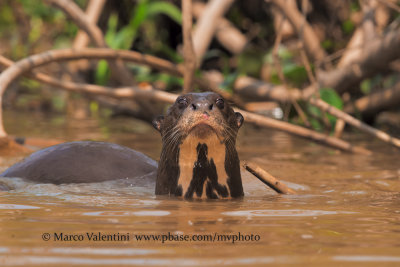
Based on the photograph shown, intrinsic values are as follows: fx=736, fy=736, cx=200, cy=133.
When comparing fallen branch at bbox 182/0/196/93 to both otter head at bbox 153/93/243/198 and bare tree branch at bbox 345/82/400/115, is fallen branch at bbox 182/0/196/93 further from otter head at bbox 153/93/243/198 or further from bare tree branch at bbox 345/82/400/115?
bare tree branch at bbox 345/82/400/115

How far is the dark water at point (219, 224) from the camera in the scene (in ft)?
6.59

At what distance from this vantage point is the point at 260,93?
7.32m

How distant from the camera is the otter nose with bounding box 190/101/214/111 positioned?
9.97 feet

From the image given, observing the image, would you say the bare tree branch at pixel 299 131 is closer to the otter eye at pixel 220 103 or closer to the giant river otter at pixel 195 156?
the giant river otter at pixel 195 156

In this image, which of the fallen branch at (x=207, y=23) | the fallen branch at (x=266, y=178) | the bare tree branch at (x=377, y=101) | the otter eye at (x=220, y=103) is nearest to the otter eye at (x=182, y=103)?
the otter eye at (x=220, y=103)

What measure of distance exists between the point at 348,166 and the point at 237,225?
2254mm

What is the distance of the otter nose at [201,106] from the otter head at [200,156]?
0.01m

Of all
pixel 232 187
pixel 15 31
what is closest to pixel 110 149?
pixel 232 187

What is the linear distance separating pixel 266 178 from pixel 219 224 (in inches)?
31.9

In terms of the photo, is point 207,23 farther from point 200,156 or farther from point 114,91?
point 200,156

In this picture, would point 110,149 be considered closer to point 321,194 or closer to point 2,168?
point 2,168

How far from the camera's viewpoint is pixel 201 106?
3.04 metres

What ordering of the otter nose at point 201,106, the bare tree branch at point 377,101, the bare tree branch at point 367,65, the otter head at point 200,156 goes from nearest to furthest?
1. the otter nose at point 201,106
2. the otter head at point 200,156
3. the bare tree branch at point 367,65
4. the bare tree branch at point 377,101

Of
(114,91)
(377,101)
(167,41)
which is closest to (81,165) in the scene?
(114,91)
